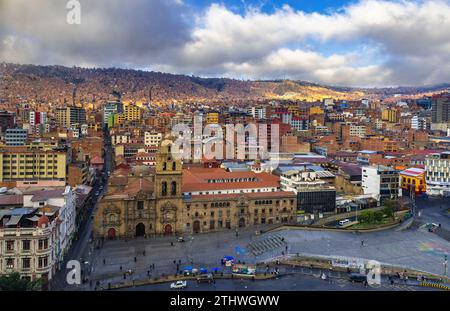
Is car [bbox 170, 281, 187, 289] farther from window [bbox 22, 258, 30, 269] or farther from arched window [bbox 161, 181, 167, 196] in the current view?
arched window [bbox 161, 181, 167, 196]

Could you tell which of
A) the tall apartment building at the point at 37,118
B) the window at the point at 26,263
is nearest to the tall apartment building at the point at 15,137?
the tall apartment building at the point at 37,118

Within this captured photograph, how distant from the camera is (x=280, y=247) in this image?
3092 cm

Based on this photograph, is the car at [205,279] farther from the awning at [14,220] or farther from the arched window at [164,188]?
the arched window at [164,188]

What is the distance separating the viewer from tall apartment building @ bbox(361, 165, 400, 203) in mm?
43938

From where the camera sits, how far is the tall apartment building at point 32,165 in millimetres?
49000

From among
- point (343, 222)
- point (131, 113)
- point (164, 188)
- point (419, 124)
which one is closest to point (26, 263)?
point (164, 188)

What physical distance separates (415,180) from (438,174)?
258 centimetres

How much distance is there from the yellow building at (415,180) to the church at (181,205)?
1955 cm

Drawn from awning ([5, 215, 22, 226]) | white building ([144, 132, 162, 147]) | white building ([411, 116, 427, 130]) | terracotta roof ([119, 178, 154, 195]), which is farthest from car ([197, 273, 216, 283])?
white building ([411, 116, 427, 130])

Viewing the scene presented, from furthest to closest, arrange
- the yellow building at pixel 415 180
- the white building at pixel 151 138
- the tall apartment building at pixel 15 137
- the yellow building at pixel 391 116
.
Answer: the yellow building at pixel 391 116 < the white building at pixel 151 138 < the tall apartment building at pixel 15 137 < the yellow building at pixel 415 180

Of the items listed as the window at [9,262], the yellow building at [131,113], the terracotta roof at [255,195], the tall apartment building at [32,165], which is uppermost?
the yellow building at [131,113]

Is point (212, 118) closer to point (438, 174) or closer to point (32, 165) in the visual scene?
point (32, 165)
